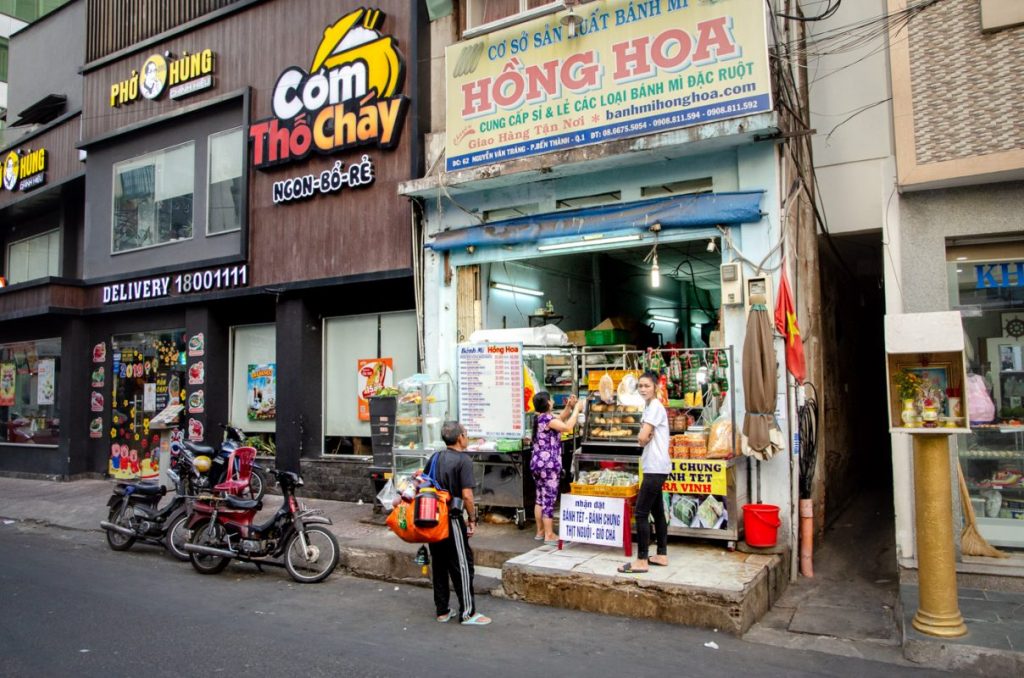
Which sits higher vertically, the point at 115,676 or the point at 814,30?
the point at 814,30

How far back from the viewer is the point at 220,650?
580cm

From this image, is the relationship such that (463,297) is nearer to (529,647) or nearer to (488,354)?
(488,354)

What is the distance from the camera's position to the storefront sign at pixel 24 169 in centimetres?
1805

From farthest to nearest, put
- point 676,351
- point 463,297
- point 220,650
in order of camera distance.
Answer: point 463,297 < point 676,351 < point 220,650

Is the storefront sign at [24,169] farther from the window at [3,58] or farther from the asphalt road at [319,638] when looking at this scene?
the asphalt road at [319,638]

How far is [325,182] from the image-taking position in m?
12.8

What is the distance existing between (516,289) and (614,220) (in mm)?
3089

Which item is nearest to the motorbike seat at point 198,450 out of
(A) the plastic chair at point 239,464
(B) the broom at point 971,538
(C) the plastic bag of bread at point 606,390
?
(A) the plastic chair at point 239,464

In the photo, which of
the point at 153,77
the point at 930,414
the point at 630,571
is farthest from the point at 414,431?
the point at 153,77

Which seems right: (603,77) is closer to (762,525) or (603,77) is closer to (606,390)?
(606,390)

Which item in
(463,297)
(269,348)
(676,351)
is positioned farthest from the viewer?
(269,348)

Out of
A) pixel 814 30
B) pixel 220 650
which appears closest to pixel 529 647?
pixel 220 650

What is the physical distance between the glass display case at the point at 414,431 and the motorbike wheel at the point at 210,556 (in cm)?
262

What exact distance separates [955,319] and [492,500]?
577 cm
